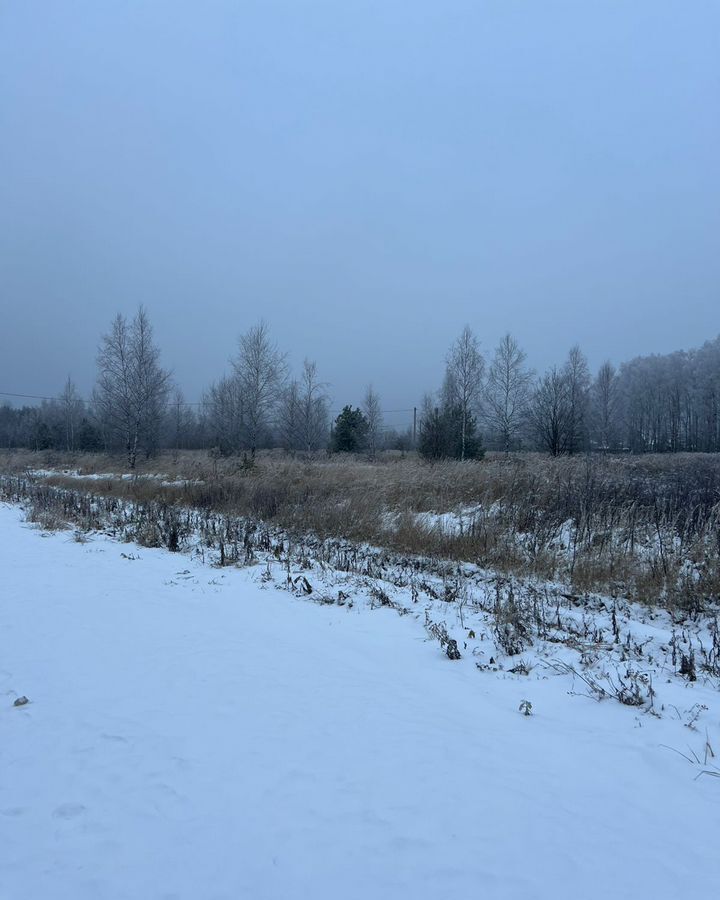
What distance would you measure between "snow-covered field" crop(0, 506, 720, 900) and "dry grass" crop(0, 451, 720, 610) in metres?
2.81

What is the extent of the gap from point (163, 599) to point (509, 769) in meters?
4.69

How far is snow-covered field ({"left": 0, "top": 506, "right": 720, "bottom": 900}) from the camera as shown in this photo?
209 centimetres

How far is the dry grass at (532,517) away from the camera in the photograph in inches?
255

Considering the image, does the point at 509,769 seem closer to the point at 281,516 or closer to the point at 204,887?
the point at 204,887

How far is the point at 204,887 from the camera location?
2023 millimetres

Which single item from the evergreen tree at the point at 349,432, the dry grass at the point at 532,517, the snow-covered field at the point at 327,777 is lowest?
the snow-covered field at the point at 327,777

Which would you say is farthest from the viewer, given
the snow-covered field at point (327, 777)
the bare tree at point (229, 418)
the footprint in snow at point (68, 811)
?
the bare tree at point (229, 418)

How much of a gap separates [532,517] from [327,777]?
717cm

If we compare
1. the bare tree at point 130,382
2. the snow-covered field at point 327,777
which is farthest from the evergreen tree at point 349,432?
the snow-covered field at point 327,777

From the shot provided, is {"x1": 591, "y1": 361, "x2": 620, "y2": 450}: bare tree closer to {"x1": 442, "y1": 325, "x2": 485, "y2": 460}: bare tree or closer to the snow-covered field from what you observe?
{"x1": 442, "y1": 325, "x2": 485, "y2": 460}: bare tree

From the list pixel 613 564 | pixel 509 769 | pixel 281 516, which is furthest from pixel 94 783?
pixel 281 516

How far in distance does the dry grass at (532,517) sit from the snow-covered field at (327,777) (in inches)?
111

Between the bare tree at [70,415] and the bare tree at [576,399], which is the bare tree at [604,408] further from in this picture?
the bare tree at [70,415]

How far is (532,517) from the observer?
29.5ft
